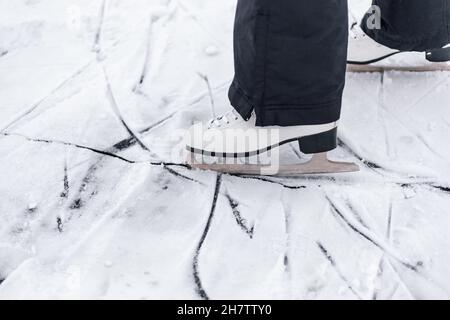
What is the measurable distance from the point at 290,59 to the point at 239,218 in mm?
353

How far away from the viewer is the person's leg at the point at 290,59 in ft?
3.43

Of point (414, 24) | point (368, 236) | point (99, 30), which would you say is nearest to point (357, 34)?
point (414, 24)

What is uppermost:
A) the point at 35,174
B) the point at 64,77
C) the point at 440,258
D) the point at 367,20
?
the point at 367,20

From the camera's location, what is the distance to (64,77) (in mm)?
1598

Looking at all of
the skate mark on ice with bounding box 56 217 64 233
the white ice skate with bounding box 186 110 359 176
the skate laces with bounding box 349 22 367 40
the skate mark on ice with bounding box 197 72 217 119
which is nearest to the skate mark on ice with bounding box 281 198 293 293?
the white ice skate with bounding box 186 110 359 176

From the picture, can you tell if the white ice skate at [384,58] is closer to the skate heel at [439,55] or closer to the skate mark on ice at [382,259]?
the skate heel at [439,55]

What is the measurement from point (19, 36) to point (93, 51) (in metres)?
0.25

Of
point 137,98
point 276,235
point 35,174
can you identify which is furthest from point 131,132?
point 276,235

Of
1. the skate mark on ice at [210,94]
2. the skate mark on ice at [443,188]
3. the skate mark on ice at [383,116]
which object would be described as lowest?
the skate mark on ice at [443,188]

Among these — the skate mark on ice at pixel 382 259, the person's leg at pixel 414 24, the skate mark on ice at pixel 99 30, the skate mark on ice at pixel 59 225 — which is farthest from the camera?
the skate mark on ice at pixel 99 30

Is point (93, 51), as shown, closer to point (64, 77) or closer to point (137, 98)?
point (64, 77)

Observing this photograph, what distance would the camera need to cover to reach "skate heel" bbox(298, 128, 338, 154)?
1.22 metres

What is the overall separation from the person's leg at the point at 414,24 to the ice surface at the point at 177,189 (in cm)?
15

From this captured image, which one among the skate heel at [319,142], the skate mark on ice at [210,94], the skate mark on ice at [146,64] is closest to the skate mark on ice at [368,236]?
the skate heel at [319,142]
